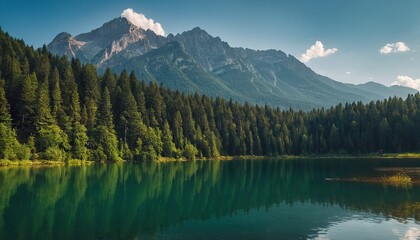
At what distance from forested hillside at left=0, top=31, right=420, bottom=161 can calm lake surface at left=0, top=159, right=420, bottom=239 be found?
47.8m

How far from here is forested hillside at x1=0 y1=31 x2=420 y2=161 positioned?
10962 cm

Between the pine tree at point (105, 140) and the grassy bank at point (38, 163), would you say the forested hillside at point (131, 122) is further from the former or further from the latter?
the grassy bank at point (38, 163)

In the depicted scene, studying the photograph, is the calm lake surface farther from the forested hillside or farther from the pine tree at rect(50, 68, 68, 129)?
the pine tree at rect(50, 68, 68, 129)

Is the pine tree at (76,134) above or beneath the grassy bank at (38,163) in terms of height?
above

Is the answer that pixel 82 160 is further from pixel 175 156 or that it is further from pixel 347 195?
pixel 347 195

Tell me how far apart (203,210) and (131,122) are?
333ft

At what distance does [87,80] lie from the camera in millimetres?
141625

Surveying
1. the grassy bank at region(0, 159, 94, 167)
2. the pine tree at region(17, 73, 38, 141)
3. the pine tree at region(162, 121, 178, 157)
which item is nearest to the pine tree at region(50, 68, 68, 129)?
the pine tree at region(17, 73, 38, 141)

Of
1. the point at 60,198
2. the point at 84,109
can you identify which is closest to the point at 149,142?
the point at 84,109

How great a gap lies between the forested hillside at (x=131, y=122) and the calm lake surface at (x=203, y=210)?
4778cm

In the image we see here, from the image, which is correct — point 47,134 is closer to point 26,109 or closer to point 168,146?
point 26,109

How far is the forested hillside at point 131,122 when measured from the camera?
360 feet

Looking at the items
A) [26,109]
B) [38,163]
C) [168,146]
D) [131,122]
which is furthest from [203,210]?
[168,146]

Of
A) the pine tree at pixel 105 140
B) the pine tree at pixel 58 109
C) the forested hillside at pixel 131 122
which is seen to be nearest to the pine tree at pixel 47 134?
the forested hillside at pixel 131 122
